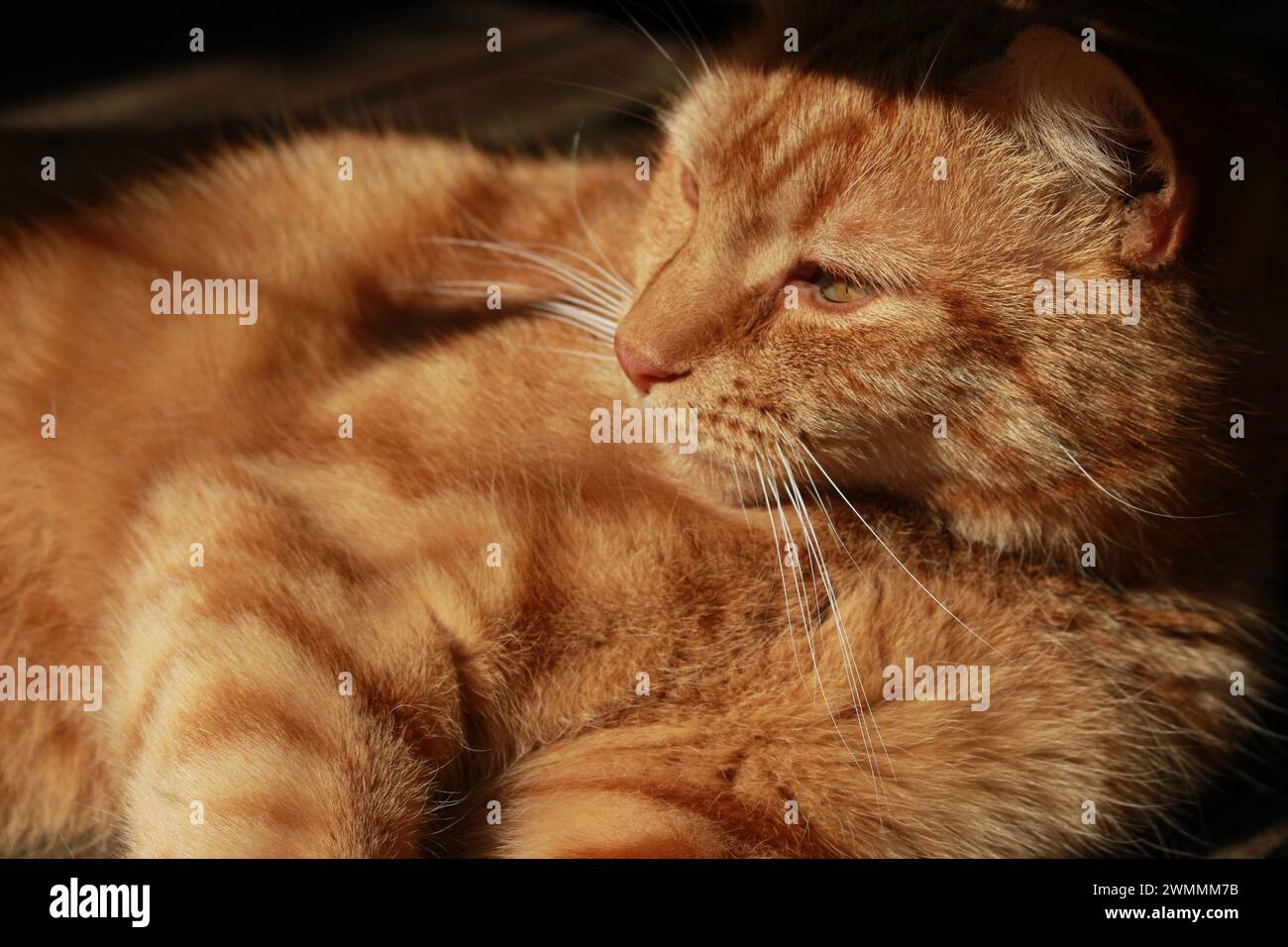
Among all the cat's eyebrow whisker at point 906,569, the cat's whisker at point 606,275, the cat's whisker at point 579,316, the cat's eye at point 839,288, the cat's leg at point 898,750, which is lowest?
the cat's leg at point 898,750

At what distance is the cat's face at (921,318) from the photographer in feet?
4.87

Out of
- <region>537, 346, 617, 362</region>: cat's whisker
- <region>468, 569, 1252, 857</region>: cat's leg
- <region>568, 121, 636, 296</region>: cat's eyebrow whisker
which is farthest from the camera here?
<region>568, 121, 636, 296</region>: cat's eyebrow whisker

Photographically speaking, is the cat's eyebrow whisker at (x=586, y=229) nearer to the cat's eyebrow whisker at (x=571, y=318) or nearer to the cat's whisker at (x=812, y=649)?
the cat's eyebrow whisker at (x=571, y=318)

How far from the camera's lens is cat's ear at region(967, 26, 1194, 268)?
1.39 m

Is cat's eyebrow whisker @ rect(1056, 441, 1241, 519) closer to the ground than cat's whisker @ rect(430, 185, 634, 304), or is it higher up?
closer to the ground

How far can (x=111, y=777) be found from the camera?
1804mm

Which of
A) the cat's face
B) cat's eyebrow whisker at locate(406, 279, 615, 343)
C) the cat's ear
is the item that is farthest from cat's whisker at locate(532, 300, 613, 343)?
the cat's ear

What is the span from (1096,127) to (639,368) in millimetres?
644

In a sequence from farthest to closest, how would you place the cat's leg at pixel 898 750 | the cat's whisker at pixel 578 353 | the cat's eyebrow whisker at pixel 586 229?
1. the cat's eyebrow whisker at pixel 586 229
2. the cat's whisker at pixel 578 353
3. the cat's leg at pixel 898 750

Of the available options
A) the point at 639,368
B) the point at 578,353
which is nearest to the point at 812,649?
the point at 639,368

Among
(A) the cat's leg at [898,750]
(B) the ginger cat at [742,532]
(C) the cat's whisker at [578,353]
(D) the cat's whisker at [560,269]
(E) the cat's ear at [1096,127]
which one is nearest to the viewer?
(E) the cat's ear at [1096,127]

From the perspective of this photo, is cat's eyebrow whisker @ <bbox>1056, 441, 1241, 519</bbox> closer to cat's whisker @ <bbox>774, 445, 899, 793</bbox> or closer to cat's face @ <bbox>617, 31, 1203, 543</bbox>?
cat's face @ <bbox>617, 31, 1203, 543</bbox>

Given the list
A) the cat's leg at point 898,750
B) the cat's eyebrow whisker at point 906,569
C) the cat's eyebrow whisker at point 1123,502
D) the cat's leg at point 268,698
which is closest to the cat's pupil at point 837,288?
the cat's eyebrow whisker at point 906,569
